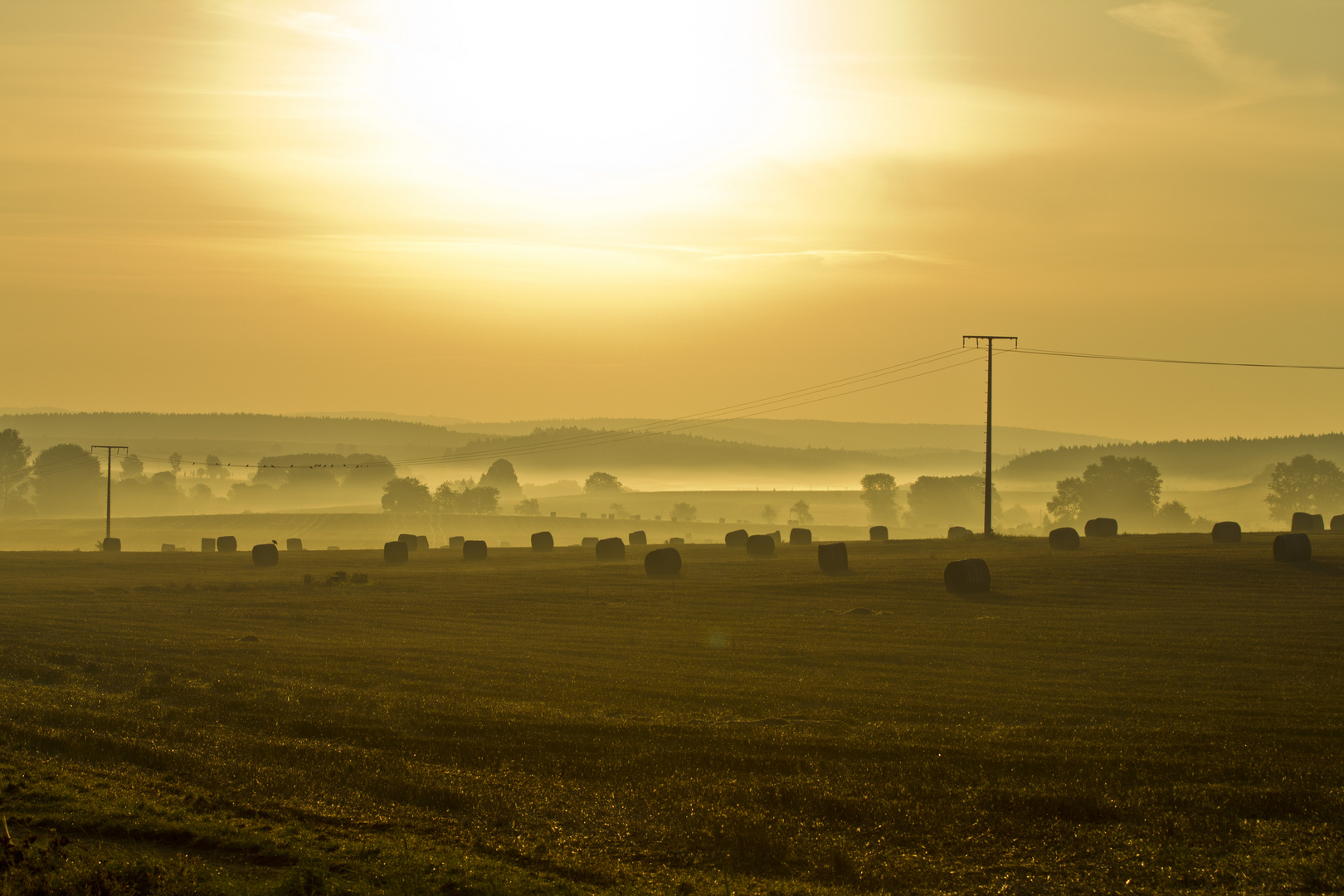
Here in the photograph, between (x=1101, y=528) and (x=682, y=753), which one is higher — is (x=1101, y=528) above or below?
above

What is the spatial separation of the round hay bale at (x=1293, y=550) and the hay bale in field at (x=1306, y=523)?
24.4m

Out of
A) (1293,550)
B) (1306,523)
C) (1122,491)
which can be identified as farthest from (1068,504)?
(1293,550)

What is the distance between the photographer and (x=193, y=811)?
1194 centimetres

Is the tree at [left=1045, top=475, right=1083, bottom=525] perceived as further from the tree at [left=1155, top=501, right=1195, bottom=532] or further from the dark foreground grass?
the dark foreground grass

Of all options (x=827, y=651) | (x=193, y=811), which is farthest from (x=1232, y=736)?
(x=193, y=811)

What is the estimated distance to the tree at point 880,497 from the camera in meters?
175

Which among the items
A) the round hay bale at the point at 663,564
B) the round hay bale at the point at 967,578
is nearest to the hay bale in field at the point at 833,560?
the round hay bale at the point at 663,564

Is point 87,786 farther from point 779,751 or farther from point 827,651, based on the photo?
point 827,651

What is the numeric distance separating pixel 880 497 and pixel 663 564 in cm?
12775

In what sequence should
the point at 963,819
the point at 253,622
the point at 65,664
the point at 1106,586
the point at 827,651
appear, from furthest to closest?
the point at 1106,586 → the point at 253,622 → the point at 827,651 → the point at 65,664 → the point at 963,819

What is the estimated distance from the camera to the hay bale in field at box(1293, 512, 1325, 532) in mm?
68381

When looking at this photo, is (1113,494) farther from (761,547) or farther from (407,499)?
(407,499)

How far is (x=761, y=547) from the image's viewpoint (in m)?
64.8

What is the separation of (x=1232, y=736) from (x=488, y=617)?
2497 cm
